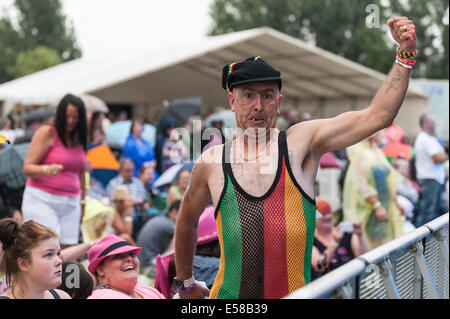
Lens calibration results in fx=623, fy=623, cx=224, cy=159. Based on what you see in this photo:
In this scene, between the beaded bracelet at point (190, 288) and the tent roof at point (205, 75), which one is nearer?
the beaded bracelet at point (190, 288)

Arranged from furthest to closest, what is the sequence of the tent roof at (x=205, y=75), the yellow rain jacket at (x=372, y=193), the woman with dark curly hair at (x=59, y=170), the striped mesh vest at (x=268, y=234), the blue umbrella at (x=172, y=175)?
the tent roof at (x=205, y=75) → the blue umbrella at (x=172, y=175) → the yellow rain jacket at (x=372, y=193) → the woman with dark curly hair at (x=59, y=170) → the striped mesh vest at (x=268, y=234)

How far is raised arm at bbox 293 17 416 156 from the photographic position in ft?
6.52

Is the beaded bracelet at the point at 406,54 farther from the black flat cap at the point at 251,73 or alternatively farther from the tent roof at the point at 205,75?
the tent roof at the point at 205,75

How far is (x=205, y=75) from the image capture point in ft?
66.2

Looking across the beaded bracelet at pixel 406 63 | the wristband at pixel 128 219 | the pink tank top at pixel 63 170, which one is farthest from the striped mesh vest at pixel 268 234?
the wristband at pixel 128 219

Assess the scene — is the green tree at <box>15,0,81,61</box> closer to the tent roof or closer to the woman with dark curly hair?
the tent roof

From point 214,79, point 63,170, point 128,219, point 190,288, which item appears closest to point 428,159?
point 128,219

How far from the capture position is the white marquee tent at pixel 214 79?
569 inches

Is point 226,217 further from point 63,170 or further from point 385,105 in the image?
point 63,170

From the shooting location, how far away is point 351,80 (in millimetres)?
17188

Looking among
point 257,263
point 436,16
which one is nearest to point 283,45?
point 257,263

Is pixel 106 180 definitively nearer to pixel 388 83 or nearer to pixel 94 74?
pixel 388 83

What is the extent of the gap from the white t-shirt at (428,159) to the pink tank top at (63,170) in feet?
16.8

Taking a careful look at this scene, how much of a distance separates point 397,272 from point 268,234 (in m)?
0.66
